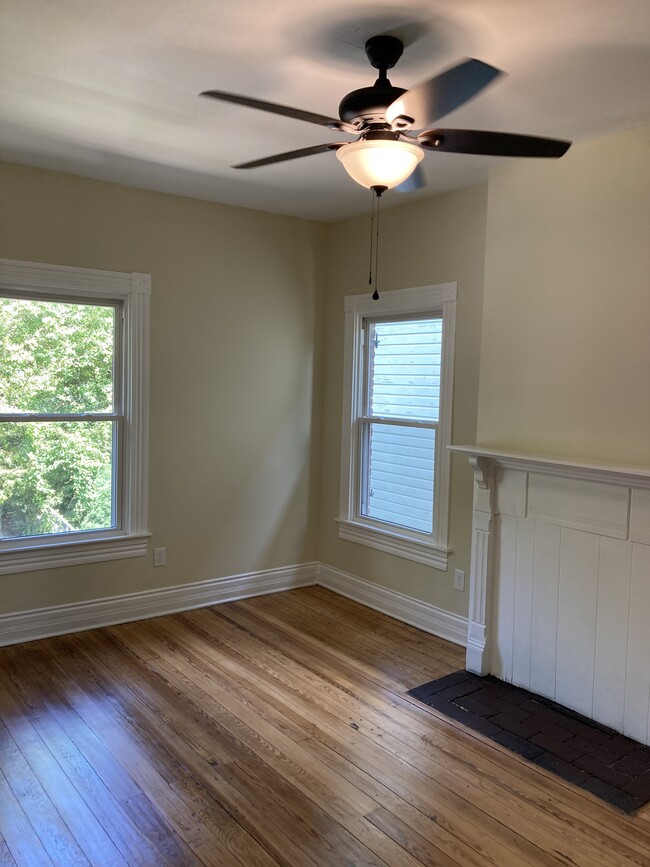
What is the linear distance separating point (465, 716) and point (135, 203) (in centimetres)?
327

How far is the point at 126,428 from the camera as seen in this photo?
4.04m

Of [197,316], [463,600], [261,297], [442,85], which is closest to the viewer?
[442,85]

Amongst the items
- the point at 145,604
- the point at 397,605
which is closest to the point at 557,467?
the point at 397,605

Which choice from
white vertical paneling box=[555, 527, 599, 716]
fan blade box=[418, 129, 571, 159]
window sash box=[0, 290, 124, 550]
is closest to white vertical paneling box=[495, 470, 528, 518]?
white vertical paneling box=[555, 527, 599, 716]

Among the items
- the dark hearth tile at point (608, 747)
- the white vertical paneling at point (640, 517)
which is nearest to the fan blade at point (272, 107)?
the white vertical paneling at point (640, 517)

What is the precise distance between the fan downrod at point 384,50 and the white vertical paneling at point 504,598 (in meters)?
2.11

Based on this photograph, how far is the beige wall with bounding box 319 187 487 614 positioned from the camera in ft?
12.4

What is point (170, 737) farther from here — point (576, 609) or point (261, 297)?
point (261, 297)

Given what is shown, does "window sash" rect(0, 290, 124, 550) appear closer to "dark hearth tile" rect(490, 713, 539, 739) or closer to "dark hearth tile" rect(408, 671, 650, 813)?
"dark hearth tile" rect(408, 671, 650, 813)

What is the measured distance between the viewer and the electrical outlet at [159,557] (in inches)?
165

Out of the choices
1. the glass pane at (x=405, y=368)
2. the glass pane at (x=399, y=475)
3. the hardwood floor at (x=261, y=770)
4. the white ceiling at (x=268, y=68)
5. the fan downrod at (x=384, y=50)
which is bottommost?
the hardwood floor at (x=261, y=770)

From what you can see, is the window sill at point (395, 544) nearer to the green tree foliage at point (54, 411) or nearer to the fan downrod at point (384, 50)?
the green tree foliage at point (54, 411)

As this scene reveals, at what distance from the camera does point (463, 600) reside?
3855 mm

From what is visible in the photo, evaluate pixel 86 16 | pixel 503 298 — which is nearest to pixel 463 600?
pixel 503 298
